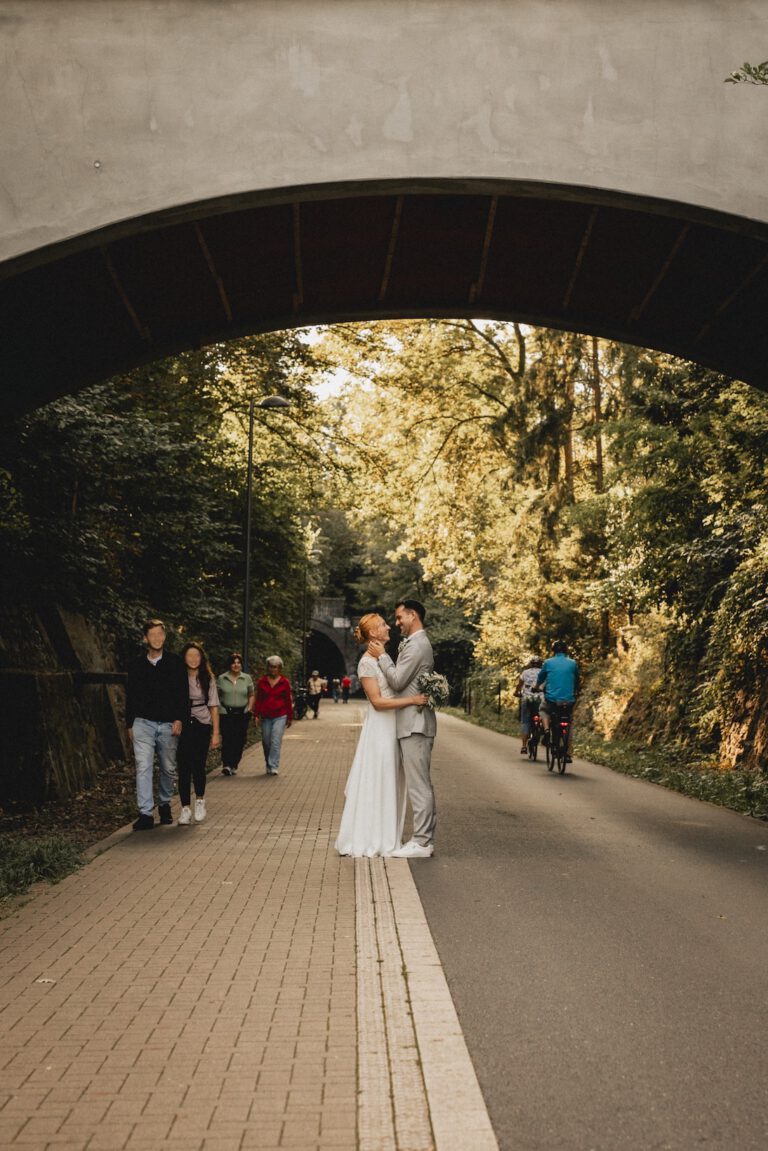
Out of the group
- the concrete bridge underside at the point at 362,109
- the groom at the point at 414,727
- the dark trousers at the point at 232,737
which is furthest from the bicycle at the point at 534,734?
the concrete bridge underside at the point at 362,109

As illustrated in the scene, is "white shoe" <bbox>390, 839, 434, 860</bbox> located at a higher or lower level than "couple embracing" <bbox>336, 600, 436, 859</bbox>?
lower

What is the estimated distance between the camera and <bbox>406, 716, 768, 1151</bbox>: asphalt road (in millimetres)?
4152

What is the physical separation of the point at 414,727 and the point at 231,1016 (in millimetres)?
5013

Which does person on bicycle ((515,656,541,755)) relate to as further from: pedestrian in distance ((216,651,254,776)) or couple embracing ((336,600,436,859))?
couple embracing ((336,600,436,859))

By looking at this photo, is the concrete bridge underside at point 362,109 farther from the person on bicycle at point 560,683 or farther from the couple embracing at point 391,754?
the person on bicycle at point 560,683

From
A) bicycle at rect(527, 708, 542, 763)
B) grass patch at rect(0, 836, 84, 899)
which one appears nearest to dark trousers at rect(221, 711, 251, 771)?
bicycle at rect(527, 708, 542, 763)

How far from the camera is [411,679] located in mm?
10172

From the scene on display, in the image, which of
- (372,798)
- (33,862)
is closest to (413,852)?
(372,798)

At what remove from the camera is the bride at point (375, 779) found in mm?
9969

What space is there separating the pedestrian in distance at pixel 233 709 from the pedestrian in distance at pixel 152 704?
6.05 metres

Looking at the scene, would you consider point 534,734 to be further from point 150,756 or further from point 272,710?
point 150,756

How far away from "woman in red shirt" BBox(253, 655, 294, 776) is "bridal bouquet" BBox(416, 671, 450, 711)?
8.45 metres

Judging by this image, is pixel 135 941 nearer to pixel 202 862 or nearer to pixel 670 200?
pixel 202 862

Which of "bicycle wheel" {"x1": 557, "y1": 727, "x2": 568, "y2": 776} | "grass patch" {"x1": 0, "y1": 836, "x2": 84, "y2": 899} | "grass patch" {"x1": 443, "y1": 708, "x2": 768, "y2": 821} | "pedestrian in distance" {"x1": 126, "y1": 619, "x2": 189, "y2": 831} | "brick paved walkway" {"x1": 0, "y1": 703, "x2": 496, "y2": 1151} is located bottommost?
"brick paved walkway" {"x1": 0, "y1": 703, "x2": 496, "y2": 1151}
